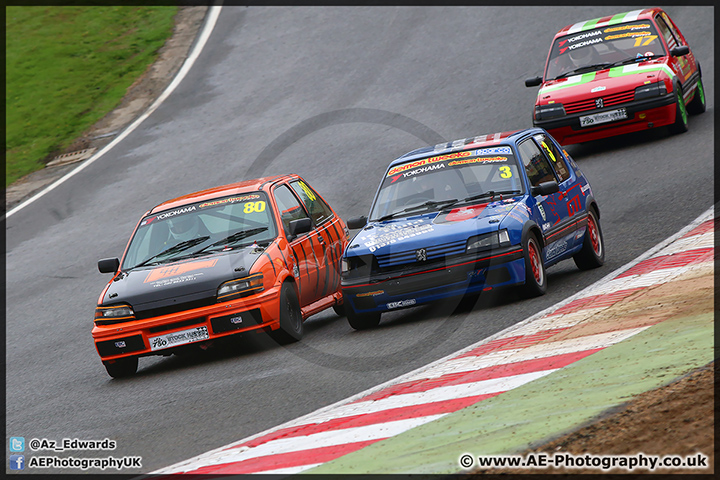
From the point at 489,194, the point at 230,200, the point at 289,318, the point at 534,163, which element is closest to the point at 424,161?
the point at 489,194

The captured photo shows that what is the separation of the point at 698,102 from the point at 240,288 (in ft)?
37.7

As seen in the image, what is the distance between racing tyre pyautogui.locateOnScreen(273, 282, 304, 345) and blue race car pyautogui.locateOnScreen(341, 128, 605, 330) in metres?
0.56

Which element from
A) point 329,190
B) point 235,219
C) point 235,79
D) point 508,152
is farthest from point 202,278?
point 235,79

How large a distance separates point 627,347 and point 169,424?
335 centimetres

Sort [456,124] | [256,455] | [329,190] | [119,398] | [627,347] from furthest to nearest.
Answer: [456,124] < [329,190] < [119,398] < [627,347] < [256,455]

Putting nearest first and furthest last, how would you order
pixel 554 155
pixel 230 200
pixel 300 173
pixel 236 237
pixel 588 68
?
pixel 236 237 < pixel 230 200 < pixel 554 155 < pixel 588 68 < pixel 300 173

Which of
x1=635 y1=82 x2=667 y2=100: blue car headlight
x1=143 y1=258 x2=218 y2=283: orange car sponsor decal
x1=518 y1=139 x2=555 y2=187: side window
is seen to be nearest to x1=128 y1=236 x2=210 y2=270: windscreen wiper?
x1=143 y1=258 x2=218 y2=283: orange car sponsor decal

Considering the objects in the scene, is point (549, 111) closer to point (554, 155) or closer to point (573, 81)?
point (573, 81)

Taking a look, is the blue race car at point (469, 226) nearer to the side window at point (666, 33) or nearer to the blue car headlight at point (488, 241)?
the blue car headlight at point (488, 241)

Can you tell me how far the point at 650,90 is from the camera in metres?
15.1

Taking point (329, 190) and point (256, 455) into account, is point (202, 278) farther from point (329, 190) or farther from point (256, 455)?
point (329, 190)

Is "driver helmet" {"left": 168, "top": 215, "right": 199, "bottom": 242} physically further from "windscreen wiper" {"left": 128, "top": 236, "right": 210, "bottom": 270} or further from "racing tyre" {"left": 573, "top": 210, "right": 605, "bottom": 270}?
"racing tyre" {"left": 573, "top": 210, "right": 605, "bottom": 270}

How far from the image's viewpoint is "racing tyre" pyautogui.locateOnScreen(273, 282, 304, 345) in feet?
29.7

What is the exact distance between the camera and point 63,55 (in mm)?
25859
